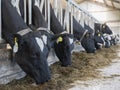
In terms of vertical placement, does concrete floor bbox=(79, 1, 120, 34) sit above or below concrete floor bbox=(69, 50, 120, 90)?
below

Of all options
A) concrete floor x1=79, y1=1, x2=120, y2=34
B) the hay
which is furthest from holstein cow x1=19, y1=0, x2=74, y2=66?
concrete floor x1=79, y1=1, x2=120, y2=34

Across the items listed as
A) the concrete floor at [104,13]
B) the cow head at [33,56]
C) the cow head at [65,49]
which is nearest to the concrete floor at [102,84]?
the cow head at [33,56]

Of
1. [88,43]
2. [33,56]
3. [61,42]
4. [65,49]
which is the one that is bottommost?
[88,43]

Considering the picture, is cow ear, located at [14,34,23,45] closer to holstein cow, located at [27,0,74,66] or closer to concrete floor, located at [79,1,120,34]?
holstein cow, located at [27,0,74,66]

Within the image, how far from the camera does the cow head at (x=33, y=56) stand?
3715 millimetres

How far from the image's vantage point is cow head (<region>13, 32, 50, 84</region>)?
3.71 metres

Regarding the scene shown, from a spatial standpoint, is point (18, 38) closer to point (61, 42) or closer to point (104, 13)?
point (61, 42)

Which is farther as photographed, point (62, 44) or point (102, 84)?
point (62, 44)

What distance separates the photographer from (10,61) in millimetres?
4078

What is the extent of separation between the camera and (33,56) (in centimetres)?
378

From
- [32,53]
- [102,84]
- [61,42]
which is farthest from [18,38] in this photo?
[61,42]

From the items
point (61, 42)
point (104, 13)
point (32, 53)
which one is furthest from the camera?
point (104, 13)

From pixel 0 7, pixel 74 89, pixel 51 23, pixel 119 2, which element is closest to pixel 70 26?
pixel 51 23

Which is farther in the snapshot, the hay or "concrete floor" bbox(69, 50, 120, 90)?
"concrete floor" bbox(69, 50, 120, 90)
